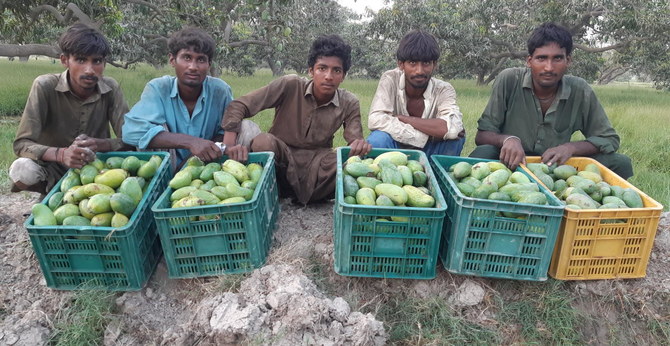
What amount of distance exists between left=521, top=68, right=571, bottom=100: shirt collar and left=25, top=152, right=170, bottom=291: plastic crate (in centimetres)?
283

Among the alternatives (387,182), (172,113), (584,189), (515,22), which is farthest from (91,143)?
(515,22)

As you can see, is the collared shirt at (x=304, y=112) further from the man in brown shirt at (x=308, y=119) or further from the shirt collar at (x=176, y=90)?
the shirt collar at (x=176, y=90)

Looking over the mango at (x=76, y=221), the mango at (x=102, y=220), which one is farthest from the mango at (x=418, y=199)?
the mango at (x=76, y=221)

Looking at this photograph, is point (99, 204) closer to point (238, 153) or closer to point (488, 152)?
point (238, 153)

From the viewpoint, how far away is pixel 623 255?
2.27 meters

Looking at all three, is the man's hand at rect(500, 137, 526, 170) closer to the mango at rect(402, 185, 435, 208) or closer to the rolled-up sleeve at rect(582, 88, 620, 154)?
the rolled-up sleeve at rect(582, 88, 620, 154)

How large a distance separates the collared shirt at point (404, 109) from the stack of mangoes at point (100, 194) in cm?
157

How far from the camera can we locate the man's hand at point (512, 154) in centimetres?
280

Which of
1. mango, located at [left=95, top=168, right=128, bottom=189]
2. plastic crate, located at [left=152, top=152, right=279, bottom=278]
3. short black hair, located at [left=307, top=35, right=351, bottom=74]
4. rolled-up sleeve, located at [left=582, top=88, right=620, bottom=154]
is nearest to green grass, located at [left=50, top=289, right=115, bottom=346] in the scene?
plastic crate, located at [left=152, top=152, right=279, bottom=278]

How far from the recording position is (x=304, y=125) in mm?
3287

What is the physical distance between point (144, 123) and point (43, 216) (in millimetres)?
921

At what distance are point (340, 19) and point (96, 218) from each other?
20875mm

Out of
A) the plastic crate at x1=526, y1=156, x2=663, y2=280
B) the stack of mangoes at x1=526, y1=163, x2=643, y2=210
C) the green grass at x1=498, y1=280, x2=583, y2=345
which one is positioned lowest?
the green grass at x1=498, y1=280, x2=583, y2=345

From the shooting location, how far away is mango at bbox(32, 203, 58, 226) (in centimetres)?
212
